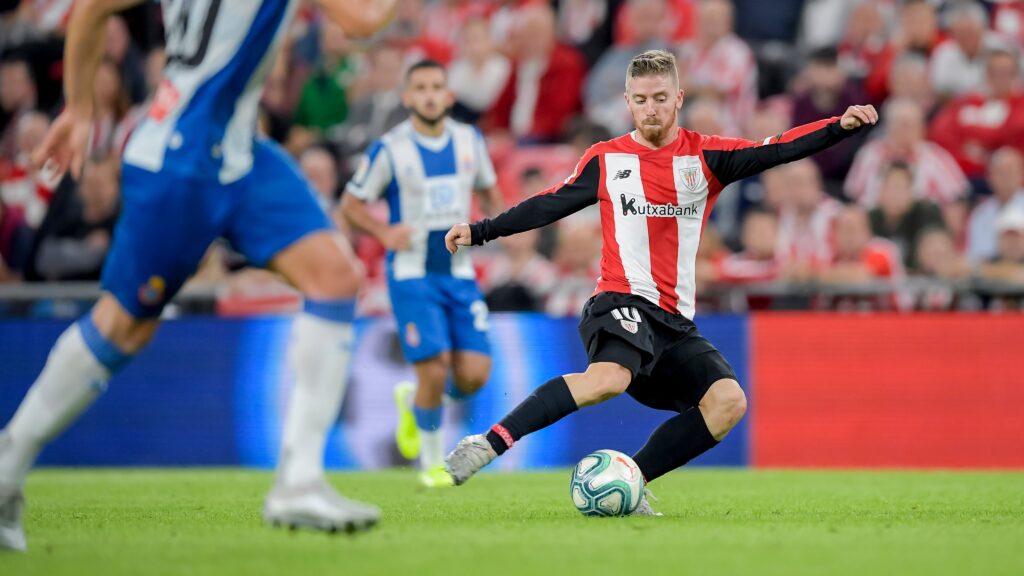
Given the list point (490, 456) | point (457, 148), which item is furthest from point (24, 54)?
point (490, 456)

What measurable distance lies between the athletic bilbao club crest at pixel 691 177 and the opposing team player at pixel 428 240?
3.23m

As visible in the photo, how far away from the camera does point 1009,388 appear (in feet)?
35.8

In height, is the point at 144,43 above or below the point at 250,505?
above

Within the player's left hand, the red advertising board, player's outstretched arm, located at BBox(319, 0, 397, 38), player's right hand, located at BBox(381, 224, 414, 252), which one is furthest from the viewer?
the red advertising board

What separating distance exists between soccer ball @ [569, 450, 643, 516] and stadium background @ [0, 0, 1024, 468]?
497cm

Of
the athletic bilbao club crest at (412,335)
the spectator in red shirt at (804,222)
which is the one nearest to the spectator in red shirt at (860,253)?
the spectator in red shirt at (804,222)

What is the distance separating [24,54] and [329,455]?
7118mm

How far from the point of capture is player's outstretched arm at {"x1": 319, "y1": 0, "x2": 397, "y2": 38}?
16.1ft

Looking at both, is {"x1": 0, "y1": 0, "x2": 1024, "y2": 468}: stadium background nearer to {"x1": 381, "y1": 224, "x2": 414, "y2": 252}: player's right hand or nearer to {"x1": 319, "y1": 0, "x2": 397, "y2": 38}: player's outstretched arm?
{"x1": 381, "y1": 224, "x2": 414, "y2": 252}: player's right hand

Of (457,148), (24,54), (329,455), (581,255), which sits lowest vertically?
(329,455)

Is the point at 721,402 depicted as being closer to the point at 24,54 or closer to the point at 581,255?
the point at 581,255

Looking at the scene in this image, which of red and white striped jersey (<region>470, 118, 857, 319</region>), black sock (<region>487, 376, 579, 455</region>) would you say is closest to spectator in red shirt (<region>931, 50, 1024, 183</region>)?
red and white striped jersey (<region>470, 118, 857, 319</region>)

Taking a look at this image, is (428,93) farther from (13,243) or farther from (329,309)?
(13,243)

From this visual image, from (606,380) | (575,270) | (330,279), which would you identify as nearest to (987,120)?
(575,270)
